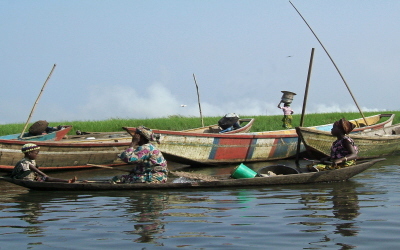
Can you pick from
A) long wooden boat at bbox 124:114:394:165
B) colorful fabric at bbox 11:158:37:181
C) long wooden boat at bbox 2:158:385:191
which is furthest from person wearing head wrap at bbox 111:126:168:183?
long wooden boat at bbox 124:114:394:165

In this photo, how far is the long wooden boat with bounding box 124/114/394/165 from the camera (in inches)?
464

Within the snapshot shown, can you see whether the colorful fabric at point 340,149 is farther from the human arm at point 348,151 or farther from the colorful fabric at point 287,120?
the colorful fabric at point 287,120

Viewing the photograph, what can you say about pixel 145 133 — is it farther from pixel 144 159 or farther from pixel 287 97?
pixel 287 97

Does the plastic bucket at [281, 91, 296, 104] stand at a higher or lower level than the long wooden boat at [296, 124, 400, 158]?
higher

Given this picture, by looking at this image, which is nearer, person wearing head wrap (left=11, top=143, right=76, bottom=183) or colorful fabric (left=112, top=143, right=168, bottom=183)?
colorful fabric (left=112, top=143, right=168, bottom=183)

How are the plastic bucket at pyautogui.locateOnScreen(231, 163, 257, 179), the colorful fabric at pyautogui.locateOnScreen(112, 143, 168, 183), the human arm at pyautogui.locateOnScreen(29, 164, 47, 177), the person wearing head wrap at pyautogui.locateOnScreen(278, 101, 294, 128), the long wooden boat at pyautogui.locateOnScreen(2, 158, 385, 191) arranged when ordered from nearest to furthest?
the colorful fabric at pyautogui.locateOnScreen(112, 143, 168, 183) → the long wooden boat at pyautogui.locateOnScreen(2, 158, 385, 191) → the human arm at pyautogui.locateOnScreen(29, 164, 47, 177) → the plastic bucket at pyautogui.locateOnScreen(231, 163, 257, 179) → the person wearing head wrap at pyautogui.locateOnScreen(278, 101, 294, 128)

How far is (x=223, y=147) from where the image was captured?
12719mm

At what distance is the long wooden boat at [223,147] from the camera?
11.8m

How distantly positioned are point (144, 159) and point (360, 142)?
6808 mm

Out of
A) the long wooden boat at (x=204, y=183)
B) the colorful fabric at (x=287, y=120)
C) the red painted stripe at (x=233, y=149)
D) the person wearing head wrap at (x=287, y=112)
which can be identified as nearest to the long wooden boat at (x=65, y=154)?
the red painted stripe at (x=233, y=149)

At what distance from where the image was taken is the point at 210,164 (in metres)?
12.8

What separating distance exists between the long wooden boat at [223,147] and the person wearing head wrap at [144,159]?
9.05 feet

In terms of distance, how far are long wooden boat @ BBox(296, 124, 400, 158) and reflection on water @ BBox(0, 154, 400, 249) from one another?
3.29m

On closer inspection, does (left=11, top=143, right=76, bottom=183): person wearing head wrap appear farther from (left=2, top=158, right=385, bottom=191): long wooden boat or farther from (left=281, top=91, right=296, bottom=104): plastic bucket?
(left=281, top=91, right=296, bottom=104): plastic bucket
